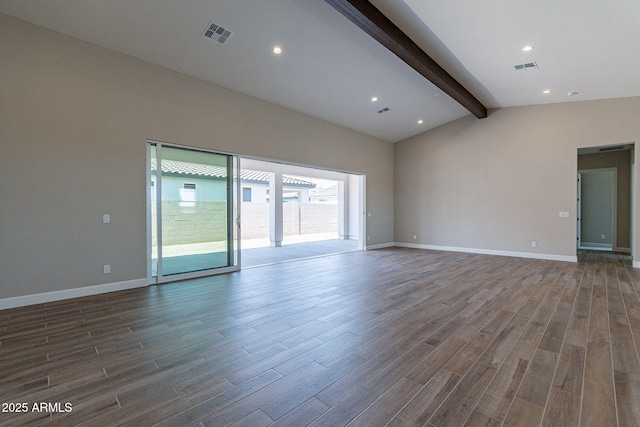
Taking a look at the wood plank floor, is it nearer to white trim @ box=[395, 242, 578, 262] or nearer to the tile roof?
the tile roof

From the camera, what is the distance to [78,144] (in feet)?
12.6

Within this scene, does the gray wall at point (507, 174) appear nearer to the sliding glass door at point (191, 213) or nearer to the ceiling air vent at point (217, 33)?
the sliding glass door at point (191, 213)

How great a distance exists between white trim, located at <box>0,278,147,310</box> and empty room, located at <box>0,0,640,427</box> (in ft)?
0.09

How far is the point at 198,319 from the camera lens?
121 inches

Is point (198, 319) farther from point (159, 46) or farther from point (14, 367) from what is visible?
point (159, 46)

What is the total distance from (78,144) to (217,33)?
236 centimetres

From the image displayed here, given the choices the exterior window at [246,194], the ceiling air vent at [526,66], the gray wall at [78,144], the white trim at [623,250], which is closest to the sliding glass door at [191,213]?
the gray wall at [78,144]

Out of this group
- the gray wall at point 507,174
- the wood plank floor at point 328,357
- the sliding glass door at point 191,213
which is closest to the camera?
the wood plank floor at point 328,357

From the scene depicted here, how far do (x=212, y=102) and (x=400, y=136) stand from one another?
577 cm

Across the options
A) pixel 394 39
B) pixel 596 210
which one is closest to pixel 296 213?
pixel 394 39

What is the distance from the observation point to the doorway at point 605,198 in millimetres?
7789

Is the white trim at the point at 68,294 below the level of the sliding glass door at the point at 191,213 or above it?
below

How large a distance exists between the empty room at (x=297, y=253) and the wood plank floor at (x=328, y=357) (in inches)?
0.8

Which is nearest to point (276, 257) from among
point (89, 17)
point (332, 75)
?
point (332, 75)
